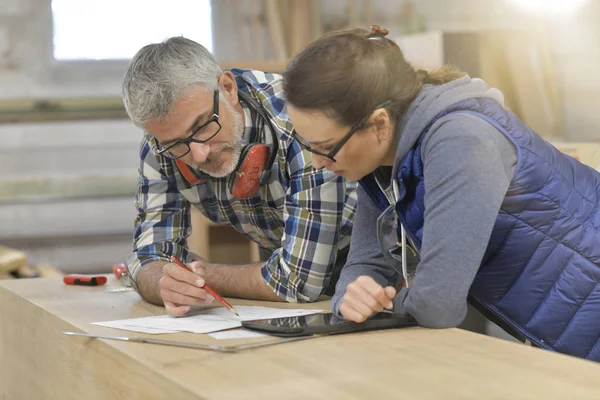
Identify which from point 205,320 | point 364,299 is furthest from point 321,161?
point 205,320

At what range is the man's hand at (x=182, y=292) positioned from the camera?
163 cm

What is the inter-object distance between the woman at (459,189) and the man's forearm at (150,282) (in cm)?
55

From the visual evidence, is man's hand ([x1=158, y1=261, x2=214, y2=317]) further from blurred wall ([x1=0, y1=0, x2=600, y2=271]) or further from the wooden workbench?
blurred wall ([x1=0, y1=0, x2=600, y2=271])

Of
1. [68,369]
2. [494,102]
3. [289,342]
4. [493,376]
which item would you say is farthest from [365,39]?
[68,369]

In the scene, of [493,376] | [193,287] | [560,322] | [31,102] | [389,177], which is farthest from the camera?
[31,102]

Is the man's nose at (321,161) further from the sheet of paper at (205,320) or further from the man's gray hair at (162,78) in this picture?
the man's gray hair at (162,78)

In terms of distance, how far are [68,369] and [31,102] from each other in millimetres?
3016

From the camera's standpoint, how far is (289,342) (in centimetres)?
128

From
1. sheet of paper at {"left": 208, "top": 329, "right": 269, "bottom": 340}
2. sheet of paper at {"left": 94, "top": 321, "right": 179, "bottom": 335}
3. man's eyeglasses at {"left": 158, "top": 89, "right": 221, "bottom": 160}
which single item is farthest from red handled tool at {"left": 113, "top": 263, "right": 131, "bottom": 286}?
sheet of paper at {"left": 208, "top": 329, "right": 269, "bottom": 340}

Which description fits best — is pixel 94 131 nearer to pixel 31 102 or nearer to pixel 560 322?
pixel 31 102

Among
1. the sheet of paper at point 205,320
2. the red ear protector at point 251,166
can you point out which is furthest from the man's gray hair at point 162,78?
the sheet of paper at point 205,320

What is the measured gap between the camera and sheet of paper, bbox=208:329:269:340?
4.42 feet

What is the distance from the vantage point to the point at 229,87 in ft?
6.22

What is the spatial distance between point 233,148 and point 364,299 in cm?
65
